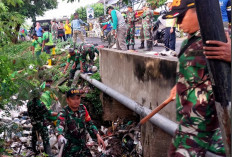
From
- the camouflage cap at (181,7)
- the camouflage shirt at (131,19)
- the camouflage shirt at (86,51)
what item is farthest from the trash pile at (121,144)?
the camouflage shirt at (131,19)

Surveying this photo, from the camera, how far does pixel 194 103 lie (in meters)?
2.04

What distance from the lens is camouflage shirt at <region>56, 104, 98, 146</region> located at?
163 inches

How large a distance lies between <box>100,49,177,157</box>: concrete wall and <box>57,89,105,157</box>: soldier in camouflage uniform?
844 millimetres

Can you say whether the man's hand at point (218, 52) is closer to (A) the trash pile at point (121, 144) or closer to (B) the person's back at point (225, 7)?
(A) the trash pile at point (121, 144)

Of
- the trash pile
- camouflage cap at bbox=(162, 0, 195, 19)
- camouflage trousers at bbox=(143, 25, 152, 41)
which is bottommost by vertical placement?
the trash pile

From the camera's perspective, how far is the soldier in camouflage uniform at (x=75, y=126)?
409 cm

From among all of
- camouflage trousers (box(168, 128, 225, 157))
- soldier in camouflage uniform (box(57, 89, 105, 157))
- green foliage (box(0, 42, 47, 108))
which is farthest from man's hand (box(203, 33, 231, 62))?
soldier in camouflage uniform (box(57, 89, 105, 157))

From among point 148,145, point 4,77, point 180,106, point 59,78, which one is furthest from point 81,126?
point 59,78

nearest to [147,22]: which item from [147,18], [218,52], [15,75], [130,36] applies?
[147,18]

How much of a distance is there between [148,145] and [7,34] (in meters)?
2.62

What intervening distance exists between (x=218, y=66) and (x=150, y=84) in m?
3.29

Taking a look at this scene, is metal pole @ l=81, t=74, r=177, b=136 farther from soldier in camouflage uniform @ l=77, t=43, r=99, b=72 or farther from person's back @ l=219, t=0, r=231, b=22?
soldier in camouflage uniform @ l=77, t=43, r=99, b=72

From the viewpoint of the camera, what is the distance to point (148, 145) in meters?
4.32

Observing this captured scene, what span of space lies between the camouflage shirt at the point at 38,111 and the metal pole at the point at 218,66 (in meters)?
4.90
